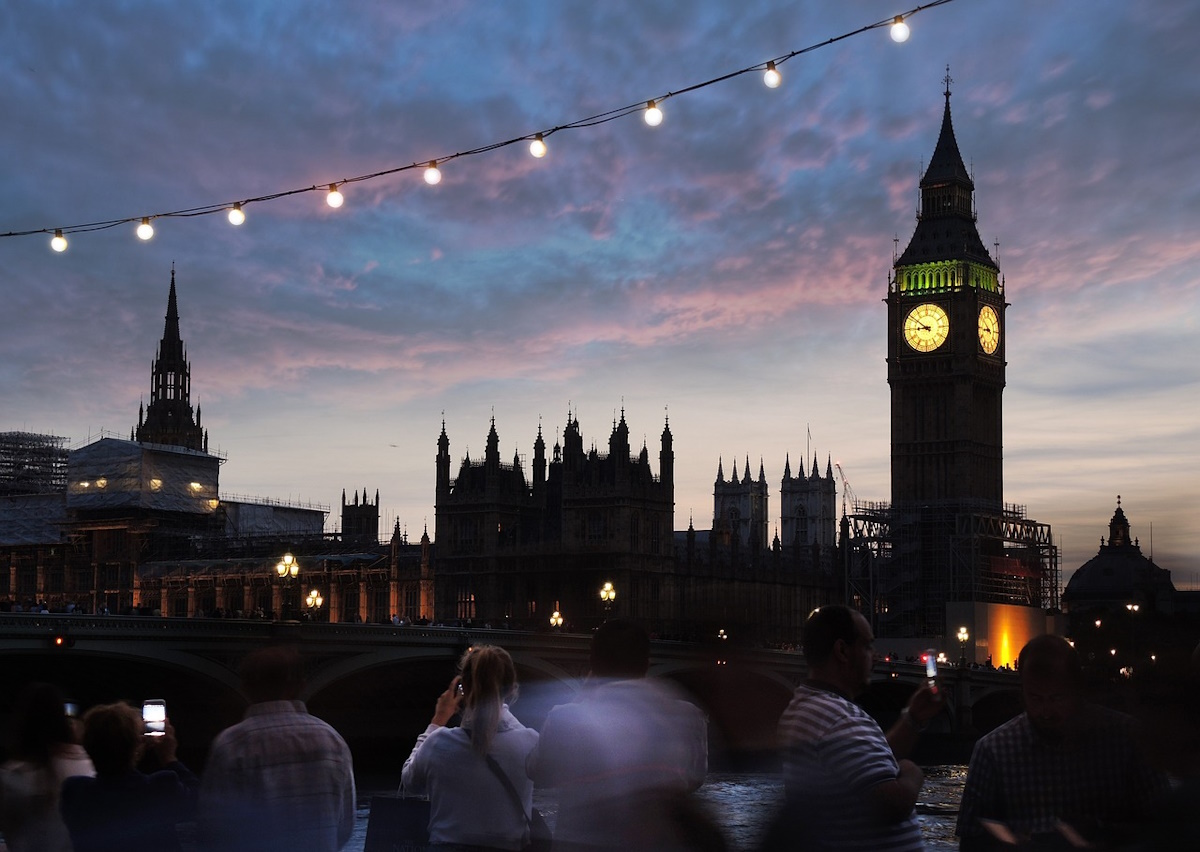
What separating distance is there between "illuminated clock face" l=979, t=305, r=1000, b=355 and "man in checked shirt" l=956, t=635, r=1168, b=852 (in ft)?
309

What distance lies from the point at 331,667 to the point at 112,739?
42.3 metres

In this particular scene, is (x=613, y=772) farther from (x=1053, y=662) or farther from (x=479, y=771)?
(x=1053, y=662)

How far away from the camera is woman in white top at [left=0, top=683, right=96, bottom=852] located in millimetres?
7812

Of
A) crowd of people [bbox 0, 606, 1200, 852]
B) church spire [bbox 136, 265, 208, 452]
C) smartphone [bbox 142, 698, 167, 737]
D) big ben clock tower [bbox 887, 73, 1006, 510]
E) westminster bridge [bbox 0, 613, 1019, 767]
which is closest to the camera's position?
crowd of people [bbox 0, 606, 1200, 852]

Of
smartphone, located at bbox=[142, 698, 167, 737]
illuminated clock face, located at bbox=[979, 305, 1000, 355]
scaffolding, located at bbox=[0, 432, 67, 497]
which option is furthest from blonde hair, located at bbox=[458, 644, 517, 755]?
scaffolding, located at bbox=[0, 432, 67, 497]

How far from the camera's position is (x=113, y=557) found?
9706 cm

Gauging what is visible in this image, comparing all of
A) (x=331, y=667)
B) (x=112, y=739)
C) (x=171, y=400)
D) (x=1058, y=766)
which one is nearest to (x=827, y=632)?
(x=1058, y=766)

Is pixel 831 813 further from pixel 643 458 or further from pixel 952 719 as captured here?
pixel 643 458

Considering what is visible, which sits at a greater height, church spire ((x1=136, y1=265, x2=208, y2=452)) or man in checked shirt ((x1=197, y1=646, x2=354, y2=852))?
church spire ((x1=136, y1=265, x2=208, y2=452))

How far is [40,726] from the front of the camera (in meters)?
7.88

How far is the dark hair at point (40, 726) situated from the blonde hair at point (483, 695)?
1926mm

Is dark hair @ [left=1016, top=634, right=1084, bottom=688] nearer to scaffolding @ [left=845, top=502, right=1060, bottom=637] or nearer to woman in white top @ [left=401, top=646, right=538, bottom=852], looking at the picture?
woman in white top @ [left=401, top=646, right=538, bottom=852]

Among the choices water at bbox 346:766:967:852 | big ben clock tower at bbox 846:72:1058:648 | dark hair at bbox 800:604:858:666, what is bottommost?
water at bbox 346:766:967:852

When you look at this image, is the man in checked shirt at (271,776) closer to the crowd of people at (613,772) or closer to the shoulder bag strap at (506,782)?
the crowd of people at (613,772)
